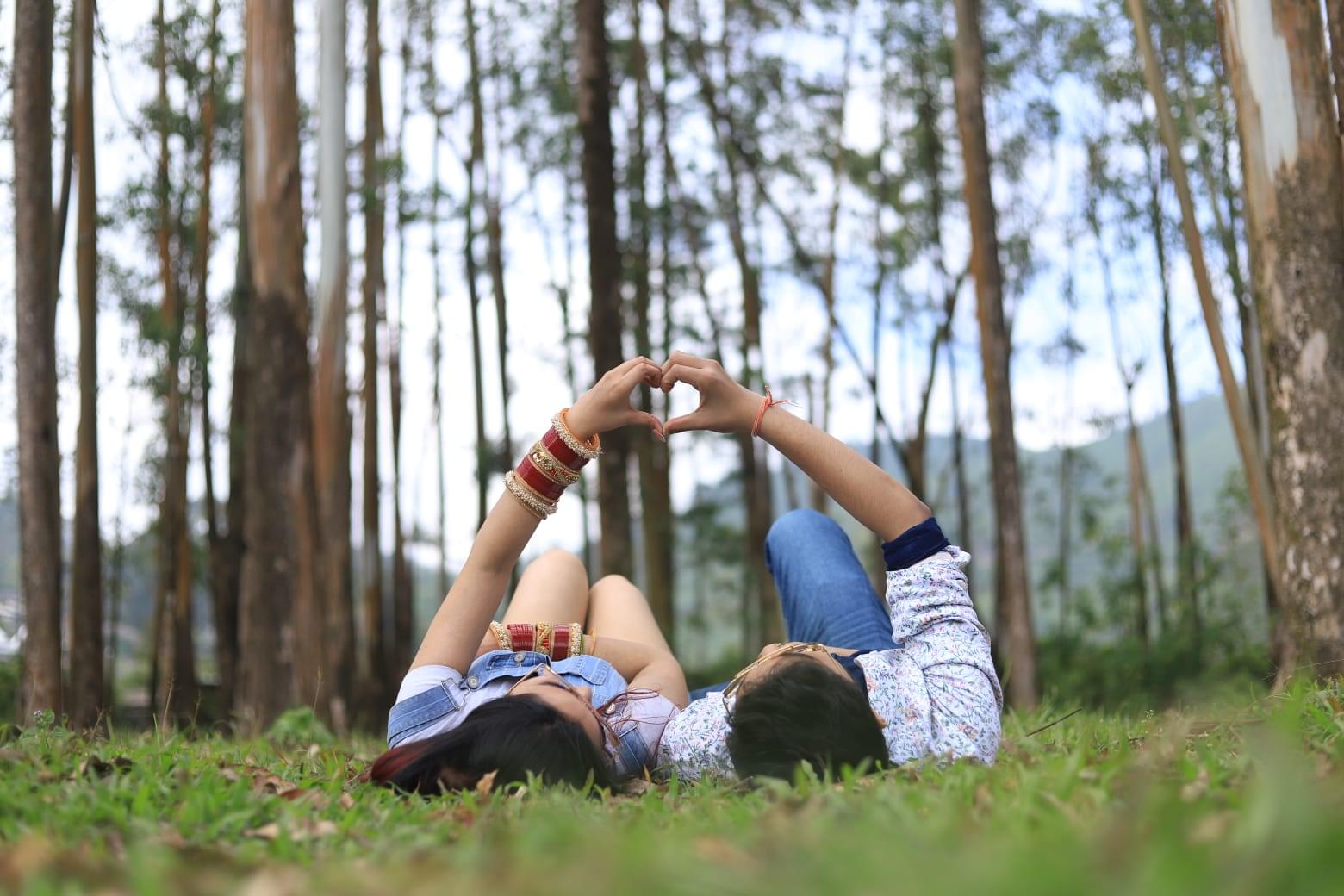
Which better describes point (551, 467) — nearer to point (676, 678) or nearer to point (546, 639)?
point (546, 639)

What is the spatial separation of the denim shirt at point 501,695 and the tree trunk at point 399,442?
1252 cm

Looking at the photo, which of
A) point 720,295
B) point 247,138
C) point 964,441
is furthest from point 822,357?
point 247,138

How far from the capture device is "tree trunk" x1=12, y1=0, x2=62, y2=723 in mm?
4891

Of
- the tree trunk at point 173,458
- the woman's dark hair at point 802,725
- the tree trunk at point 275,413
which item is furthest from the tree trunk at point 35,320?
the tree trunk at point 173,458

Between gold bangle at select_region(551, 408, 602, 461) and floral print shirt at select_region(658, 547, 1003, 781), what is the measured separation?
2.14 ft

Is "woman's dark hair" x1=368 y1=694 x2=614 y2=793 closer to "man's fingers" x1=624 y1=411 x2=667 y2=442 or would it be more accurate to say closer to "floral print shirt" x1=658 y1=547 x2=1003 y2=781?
"floral print shirt" x1=658 y1=547 x2=1003 y2=781

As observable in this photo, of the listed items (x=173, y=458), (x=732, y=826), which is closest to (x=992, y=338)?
(x=732, y=826)

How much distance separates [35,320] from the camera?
494 centimetres

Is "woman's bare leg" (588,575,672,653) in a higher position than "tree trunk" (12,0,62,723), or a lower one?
lower

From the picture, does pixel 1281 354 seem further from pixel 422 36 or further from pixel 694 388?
pixel 422 36

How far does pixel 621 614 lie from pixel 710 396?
0.82m

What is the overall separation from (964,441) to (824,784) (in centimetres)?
1990

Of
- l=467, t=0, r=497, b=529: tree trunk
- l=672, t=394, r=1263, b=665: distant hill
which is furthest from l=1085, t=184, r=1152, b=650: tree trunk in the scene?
l=467, t=0, r=497, b=529: tree trunk

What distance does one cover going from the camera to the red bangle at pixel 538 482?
2584 mm
